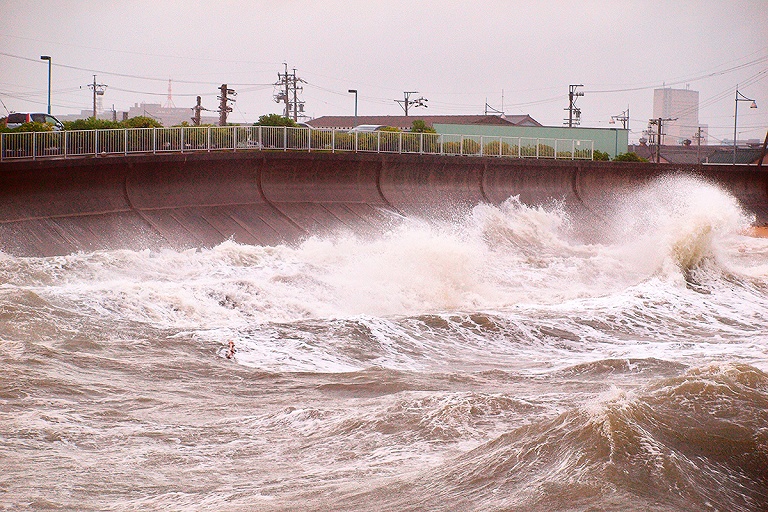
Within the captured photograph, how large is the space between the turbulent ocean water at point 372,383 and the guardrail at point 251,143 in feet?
13.2

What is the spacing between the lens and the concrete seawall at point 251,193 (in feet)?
60.1

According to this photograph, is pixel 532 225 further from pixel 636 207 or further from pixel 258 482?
pixel 258 482

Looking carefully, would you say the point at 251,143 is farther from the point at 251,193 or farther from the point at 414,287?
the point at 414,287

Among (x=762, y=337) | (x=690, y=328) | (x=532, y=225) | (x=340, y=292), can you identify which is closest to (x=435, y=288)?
(x=340, y=292)

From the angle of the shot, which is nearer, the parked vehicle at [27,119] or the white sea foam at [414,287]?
the white sea foam at [414,287]

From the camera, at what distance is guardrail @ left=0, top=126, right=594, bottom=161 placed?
20266mm

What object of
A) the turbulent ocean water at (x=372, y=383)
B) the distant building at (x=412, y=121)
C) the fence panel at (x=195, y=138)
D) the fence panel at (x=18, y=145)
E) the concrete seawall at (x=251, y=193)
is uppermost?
the distant building at (x=412, y=121)

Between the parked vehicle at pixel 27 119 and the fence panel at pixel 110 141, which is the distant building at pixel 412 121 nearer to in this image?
the parked vehicle at pixel 27 119

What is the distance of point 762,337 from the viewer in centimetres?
1546

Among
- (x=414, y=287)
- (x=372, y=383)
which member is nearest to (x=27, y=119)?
(x=414, y=287)

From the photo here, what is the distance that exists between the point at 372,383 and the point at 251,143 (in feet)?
50.5

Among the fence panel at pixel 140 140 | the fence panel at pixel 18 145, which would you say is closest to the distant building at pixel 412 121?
the fence panel at pixel 140 140

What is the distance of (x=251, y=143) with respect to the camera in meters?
24.9

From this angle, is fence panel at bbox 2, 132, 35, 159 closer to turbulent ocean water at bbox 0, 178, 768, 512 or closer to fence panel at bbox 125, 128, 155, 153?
fence panel at bbox 125, 128, 155, 153
